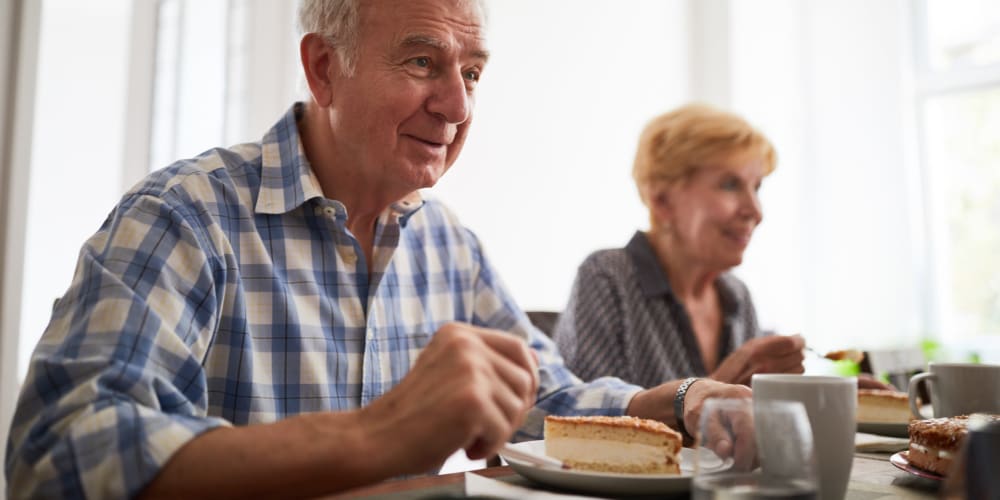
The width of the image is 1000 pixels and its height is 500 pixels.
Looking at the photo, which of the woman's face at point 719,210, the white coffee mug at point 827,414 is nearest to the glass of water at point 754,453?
the white coffee mug at point 827,414

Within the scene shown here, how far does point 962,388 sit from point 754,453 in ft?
2.16

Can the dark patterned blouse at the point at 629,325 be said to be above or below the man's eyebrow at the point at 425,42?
below

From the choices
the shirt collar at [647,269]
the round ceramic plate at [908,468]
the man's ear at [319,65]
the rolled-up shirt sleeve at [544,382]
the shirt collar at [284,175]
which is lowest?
the round ceramic plate at [908,468]

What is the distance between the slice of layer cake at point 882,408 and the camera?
1.28m

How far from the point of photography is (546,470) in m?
0.81

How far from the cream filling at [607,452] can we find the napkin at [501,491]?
10 centimetres

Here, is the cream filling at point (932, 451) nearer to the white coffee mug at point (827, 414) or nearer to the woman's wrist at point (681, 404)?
the white coffee mug at point (827, 414)

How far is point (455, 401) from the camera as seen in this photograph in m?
0.71

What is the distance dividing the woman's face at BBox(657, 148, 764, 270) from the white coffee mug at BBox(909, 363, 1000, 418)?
0.92 meters

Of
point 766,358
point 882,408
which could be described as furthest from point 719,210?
point 882,408

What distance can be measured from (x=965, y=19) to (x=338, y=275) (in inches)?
169

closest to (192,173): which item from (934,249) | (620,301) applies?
(620,301)

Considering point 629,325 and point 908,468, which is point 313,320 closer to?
point 908,468

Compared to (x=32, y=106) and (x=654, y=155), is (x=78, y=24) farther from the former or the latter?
(x=654, y=155)
